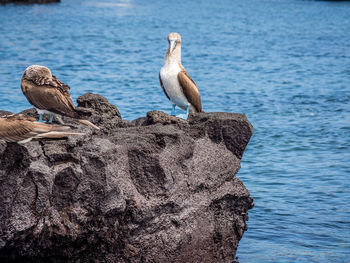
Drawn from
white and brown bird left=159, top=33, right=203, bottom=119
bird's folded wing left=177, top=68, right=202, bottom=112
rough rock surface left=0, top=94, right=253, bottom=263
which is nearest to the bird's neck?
white and brown bird left=159, top=33, right=203, bottom=119

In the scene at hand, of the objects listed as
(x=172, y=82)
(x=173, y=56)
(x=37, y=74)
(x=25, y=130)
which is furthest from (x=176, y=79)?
(x=25, y=130)

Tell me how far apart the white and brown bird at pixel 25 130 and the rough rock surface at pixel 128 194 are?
0.26 feet

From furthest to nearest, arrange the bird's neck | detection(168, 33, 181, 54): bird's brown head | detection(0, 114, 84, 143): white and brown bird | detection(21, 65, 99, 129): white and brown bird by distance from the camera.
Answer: the bird's neck, detection(168, 33, 181, 54): bird's brown head, detection(21, 65, 99, 129): white and brown bird, detection(0, 114, 84, 143): white and brown bird

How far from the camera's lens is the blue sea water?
29.8 ft

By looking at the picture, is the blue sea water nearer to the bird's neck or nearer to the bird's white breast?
the bird's white breast

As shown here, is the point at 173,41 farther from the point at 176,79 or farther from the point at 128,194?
the point at 128,194

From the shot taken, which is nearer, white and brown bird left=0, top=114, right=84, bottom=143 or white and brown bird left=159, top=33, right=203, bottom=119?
white and brown bird left=0, top=114, right=84, bottom=143

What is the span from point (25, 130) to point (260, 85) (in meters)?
16.8

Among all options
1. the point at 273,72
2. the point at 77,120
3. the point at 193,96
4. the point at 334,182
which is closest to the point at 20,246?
the point at 77,120

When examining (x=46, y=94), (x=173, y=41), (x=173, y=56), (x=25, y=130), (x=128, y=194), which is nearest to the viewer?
(x=25, y=130)

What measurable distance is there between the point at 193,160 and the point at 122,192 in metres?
1.03

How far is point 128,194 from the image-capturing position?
5785 mm

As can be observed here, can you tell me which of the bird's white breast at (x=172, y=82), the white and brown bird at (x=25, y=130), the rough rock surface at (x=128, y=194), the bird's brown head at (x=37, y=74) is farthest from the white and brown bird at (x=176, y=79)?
the white and brown bird at (x=25, y=130)

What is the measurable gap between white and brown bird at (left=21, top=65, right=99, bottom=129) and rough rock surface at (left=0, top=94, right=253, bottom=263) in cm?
32
